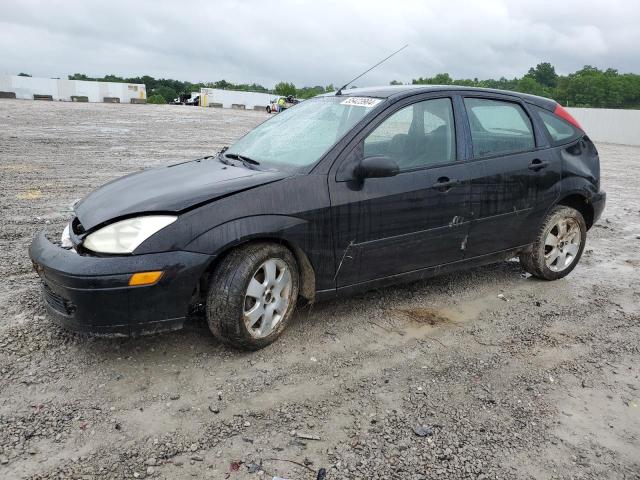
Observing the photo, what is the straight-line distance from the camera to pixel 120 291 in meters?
2.99

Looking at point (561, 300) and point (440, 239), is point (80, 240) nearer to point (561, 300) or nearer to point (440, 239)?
point (440, 239)

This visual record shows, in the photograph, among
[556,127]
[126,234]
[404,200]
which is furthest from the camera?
[556,127]

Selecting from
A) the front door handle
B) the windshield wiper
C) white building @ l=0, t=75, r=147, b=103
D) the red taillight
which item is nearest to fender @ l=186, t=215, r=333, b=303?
the windshield wiper

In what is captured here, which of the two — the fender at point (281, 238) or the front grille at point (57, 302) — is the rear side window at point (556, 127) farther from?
the front grille at point (57, 302)

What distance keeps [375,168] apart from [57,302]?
211cm

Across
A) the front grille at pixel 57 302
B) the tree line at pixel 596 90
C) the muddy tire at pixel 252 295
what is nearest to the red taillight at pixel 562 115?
the muddy tire at pixel 252 295

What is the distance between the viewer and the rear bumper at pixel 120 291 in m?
2.99

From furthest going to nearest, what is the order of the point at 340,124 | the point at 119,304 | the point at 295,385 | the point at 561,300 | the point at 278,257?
the point at 561,300, the point at 340,124, the point at 278,257, the point at 295,385, the point at 119,304

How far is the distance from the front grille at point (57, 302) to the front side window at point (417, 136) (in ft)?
6.90

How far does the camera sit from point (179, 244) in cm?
310

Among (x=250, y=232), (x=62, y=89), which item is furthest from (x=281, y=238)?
(x=62, y=89)

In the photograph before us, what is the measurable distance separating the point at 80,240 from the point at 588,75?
100 meters

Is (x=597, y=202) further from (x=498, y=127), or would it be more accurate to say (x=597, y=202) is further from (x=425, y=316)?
(x=425, y=316)

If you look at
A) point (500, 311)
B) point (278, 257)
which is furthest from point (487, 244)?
point (278, 257)
